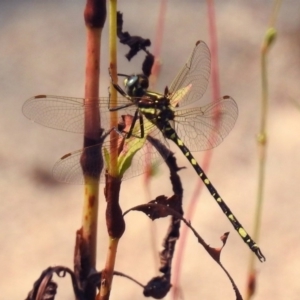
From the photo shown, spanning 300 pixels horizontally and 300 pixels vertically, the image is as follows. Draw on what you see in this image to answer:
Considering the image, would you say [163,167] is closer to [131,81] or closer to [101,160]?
[131,81]

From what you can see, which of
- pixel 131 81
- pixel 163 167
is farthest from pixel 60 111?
pixel 163 167

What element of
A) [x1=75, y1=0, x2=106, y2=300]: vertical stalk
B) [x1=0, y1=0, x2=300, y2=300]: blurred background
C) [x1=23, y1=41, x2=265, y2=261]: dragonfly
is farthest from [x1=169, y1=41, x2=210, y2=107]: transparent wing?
[x1=0, y1=0, x2=300, y2=300]: blurred background

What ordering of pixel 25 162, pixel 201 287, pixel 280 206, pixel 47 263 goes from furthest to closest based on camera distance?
pixel 25 162
pixel 280 206
pixel 47 263
pixel 201 287

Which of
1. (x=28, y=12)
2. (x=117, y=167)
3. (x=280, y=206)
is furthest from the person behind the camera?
(x=28, y=12)

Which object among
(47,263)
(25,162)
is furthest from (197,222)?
(25,162)

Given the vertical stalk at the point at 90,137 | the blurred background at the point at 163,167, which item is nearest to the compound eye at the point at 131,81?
the vertical stalk at the point at 90,137

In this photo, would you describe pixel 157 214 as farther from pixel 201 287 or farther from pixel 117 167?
pixel 201 287
